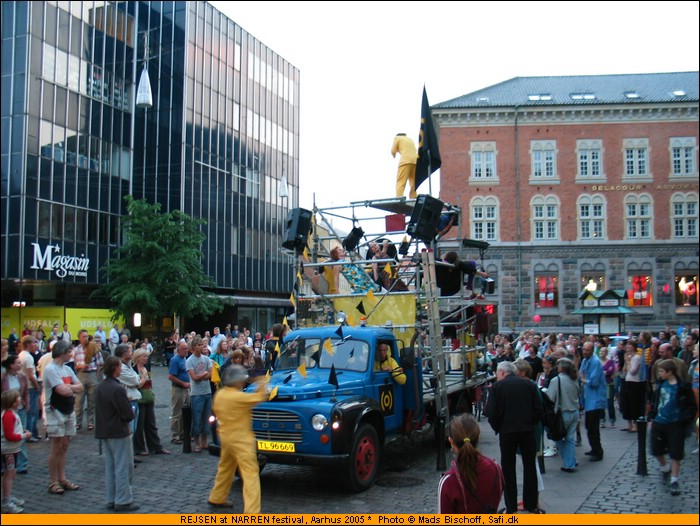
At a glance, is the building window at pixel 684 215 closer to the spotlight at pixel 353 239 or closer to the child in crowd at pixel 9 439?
the spotlight at pixel 353 239

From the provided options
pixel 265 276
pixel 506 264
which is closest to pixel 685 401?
pixel 506 264

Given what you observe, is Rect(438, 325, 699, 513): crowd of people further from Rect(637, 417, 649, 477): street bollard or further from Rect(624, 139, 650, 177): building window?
Rect(624, 139, 650, 177): building window

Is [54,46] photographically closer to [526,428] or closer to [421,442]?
[421,442]

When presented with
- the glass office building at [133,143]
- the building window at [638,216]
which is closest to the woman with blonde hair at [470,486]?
the glass office building at [133,143]

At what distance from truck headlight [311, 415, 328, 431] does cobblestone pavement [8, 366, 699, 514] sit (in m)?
0.94

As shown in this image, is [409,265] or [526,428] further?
[409,265]

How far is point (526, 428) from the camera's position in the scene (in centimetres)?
768

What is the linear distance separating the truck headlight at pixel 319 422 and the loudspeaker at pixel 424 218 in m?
3.67

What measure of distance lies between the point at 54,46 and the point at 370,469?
3012cm

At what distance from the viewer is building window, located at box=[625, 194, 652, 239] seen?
138 feet

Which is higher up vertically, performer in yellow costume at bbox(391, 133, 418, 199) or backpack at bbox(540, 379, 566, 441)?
performer in yellow costume at bbox(391, 133, 418, 199)

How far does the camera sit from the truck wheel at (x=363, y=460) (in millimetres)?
8555

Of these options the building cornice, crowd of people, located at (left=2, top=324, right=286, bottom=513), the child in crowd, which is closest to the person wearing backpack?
crowd of people, located at (left=2, top=324, right=286, bottom=513)

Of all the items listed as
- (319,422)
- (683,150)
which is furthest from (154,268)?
(319,422)
